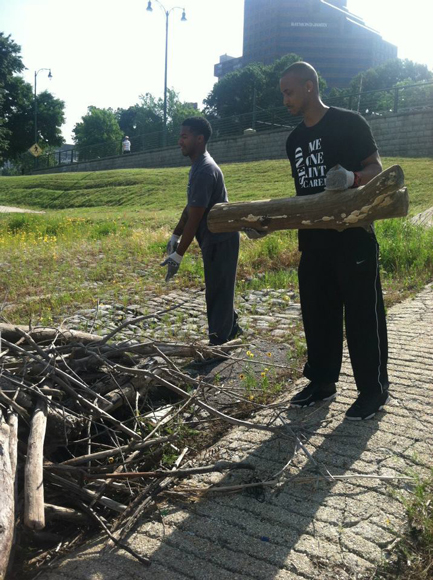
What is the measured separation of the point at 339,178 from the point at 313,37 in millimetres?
122937

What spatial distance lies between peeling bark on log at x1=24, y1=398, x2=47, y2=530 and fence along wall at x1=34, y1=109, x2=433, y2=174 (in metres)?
25.3

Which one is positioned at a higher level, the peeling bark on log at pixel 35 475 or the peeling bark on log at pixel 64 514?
the peeling bark on log at pixel 35 475

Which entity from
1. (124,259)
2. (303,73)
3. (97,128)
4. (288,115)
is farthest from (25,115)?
(303,73)

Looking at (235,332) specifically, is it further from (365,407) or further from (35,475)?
(35,475)

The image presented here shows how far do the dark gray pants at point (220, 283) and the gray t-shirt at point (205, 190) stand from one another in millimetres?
74

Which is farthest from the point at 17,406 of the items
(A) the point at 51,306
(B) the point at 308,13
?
(B) the point at 308,13

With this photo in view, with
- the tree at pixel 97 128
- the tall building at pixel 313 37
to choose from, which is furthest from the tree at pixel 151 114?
the tall building at pixel 313 37

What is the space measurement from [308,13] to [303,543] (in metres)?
128

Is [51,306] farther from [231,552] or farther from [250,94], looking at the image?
[250,94]

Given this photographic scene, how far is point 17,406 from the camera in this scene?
281 cm

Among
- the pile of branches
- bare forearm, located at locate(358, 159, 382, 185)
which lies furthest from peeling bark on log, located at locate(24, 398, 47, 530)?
bare forearm, located at locate(358, 159, 382, 185)

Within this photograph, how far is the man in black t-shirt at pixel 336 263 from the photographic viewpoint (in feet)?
11.7

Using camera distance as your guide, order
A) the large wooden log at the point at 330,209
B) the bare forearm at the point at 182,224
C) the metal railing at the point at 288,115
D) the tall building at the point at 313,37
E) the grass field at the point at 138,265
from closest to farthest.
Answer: the large wooden log at the point at 330,209 → the bare forearm at the point at 182,224 → the grass field at the point at 138,265 → the metal railing at the point at 288,115 → the tall building at the point at 313,37

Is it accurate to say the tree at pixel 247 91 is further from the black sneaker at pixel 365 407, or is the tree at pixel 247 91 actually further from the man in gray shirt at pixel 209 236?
the black sneaker at pixel 365 407
